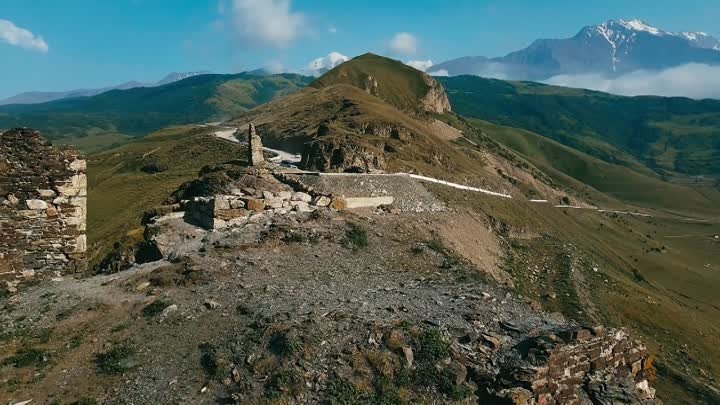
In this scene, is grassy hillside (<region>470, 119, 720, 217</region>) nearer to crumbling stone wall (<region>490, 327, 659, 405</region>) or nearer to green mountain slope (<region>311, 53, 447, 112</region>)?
green mountain slope (<region>311, 53, 447, 112</region>)

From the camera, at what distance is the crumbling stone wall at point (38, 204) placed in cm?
1494

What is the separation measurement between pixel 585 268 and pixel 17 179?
4745cm

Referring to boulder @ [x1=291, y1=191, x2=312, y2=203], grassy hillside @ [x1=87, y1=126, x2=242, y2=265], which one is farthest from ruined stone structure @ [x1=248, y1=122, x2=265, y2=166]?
boulder @ [x1=291, y1=191, x2=312, y2=203]

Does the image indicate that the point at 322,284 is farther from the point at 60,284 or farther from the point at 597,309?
the point at 597,309

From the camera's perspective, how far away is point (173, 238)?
2320cm

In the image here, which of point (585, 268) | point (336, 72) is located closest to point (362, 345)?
point (585, 268)

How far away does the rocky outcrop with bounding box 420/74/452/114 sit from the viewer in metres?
163

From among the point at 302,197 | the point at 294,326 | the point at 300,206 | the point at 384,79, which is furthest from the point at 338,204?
the point at 384,79

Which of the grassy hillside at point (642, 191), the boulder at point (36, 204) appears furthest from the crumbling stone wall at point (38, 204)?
the grassy hillside at point (642, 191)

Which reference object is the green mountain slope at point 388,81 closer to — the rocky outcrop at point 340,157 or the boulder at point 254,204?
the rocky outcrop at point 340,157

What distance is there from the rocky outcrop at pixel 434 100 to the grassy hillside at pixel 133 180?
277 ft

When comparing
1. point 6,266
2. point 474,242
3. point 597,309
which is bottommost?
point 597,309

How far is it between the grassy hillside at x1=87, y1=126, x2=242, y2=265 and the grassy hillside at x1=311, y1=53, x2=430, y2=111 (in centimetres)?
6339

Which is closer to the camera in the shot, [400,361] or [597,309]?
[400,361]
